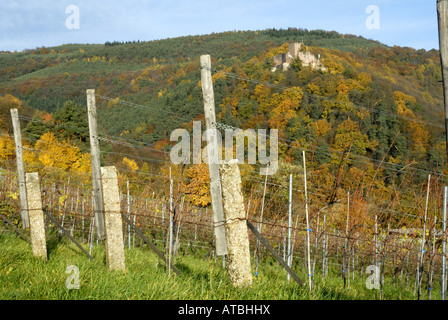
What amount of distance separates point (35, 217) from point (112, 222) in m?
1.66

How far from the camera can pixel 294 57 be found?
251ft

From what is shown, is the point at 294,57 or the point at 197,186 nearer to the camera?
the point at 197,186

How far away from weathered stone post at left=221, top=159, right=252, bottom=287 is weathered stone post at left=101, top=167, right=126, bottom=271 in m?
1.42

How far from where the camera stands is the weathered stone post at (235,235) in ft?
10.8

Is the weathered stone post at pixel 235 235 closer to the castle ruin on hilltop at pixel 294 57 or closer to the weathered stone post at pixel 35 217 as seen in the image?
the weathered stone post at pixel 35 217

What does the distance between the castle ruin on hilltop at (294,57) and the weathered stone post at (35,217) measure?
235 ft

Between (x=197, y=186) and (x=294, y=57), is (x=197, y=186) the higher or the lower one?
the lower one

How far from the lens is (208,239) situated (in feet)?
39.0

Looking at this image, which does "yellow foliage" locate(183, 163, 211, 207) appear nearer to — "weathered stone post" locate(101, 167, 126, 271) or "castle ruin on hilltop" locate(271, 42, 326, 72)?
"weathered stone post" locate(101, 167, 126, 271)

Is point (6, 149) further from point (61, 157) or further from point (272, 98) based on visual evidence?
point (272, 98)

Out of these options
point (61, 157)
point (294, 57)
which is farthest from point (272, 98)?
point (294, 57)

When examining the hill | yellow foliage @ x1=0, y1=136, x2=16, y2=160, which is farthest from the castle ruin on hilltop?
yellow foliage @ x1=0, y1=136, x2=16, y2=160

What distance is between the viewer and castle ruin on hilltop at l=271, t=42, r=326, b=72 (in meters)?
74.5

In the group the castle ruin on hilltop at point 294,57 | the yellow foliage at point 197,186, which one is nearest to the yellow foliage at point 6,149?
the yellow foliage at point 197,186
